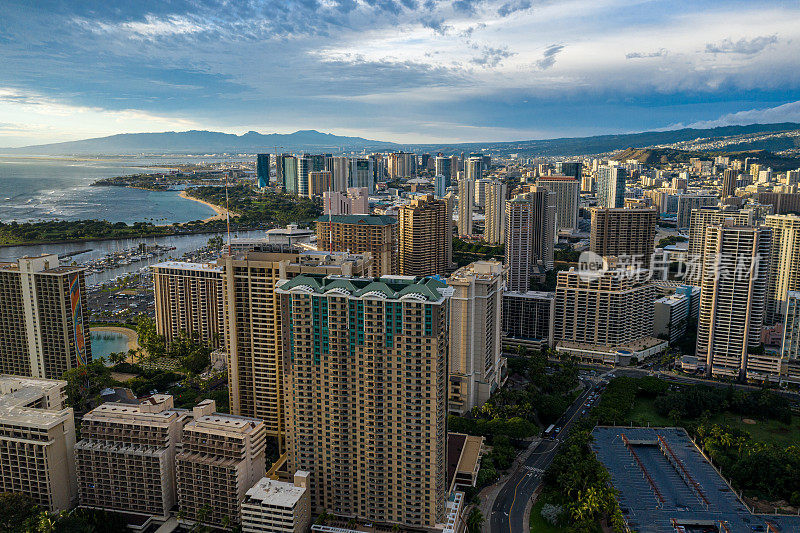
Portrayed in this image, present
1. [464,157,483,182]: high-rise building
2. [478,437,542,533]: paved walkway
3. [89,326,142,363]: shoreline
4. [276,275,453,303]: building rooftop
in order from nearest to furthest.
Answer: [276,275,453,303]: building rooftop → [478,437,542,533]: paved walkway → [89,326,142,363]: shoreline → [464,157,483,182]: high-rise building

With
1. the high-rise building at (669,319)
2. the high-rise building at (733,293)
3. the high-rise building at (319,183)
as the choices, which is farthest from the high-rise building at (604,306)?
the high-rise building at (319,183)

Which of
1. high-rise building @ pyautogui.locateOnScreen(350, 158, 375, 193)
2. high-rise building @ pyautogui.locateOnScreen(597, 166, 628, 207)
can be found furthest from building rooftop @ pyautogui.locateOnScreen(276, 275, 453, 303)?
high-rise building @ pyautogui.locateOnScreen(350, 158, 375, 193)

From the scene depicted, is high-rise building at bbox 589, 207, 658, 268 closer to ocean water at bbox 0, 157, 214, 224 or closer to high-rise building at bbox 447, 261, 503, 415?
high-rise building at bbox 447, 261, 503, 415

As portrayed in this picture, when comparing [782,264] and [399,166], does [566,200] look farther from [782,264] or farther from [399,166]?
[399,166]

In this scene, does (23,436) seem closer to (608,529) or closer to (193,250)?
(608,529)

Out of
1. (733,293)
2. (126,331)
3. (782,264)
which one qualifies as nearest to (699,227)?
(782,264)

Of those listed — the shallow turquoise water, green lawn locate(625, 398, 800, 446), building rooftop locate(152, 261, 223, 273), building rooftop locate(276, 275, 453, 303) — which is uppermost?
building rooftop locate(276, 275, 453, 303)
